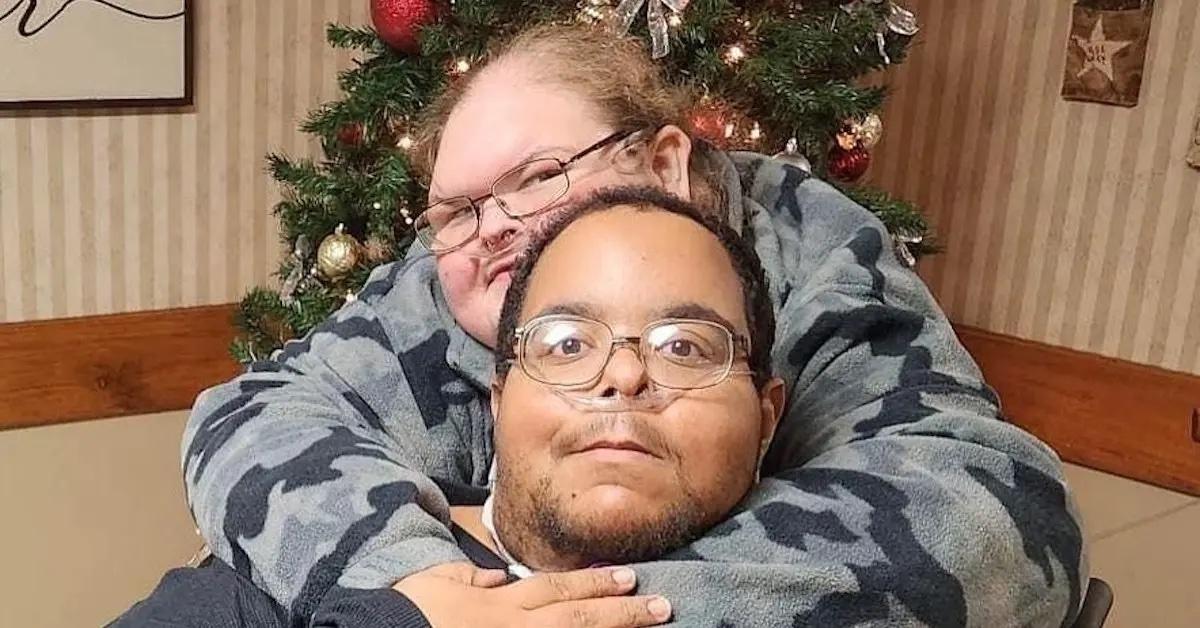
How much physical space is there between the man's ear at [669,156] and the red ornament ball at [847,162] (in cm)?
84

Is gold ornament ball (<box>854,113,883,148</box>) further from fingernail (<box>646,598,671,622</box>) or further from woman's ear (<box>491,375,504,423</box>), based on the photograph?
fingernail (<box>646,598,671,622</box>)

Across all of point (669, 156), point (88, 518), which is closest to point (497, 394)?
point (669, 156)

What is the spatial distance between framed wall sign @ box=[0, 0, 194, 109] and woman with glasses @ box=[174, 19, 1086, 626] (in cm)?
106

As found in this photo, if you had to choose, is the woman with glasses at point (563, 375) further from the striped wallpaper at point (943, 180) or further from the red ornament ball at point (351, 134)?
the striped wallpaper at point (943, 180)

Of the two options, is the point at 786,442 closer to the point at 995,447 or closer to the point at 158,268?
the point at 995,447

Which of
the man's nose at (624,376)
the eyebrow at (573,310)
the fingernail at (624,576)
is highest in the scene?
the eyebrow at (573,310)

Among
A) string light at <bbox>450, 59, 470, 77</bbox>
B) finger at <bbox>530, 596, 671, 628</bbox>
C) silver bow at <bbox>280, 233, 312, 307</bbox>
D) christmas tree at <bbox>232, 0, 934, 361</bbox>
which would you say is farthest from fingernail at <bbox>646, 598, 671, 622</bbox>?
silver bow at <bbox>280, 233, 312, 307</bbox>

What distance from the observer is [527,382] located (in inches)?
37.4

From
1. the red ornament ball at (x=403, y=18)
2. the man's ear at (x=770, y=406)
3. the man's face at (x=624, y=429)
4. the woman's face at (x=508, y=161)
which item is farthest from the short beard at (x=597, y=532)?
the red ornament ball at (x=403, y=18)

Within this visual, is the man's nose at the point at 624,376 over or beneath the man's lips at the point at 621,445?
over

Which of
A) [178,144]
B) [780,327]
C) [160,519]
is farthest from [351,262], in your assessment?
[780,327]

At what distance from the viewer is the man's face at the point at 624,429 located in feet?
2.96

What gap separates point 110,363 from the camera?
7.82 ft

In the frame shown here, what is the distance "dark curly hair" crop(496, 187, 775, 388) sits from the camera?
997 mm
